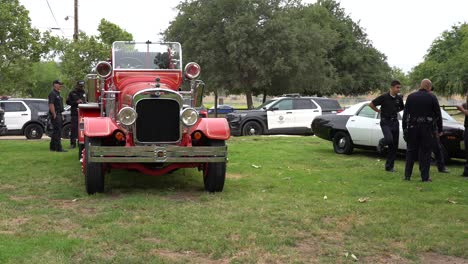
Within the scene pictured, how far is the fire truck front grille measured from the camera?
7.95 meters

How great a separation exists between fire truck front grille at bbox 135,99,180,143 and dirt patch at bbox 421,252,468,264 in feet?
13.0

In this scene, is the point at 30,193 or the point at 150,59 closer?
the point at 30,193

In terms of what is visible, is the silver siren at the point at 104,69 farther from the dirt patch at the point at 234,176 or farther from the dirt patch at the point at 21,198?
the dirt patch at the point at 234,176

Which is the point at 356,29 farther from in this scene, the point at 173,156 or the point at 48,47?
the point at 173,156

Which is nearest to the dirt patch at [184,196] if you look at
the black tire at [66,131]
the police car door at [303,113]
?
the black tire at [66,131]

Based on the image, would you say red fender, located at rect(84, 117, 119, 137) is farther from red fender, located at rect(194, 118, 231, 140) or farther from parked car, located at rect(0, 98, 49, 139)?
parked car, located at rect(0, 98, 49, 139)

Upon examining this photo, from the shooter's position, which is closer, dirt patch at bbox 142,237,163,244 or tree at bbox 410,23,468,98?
dirt patch at bbox 142,237,163,244

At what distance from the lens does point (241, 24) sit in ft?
105

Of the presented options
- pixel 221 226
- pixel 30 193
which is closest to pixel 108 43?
pixel 30 193

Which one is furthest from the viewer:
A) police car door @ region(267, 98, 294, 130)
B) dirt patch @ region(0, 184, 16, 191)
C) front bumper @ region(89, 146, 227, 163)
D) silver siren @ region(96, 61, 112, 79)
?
police car door @ region(267, 98, 294, 130)

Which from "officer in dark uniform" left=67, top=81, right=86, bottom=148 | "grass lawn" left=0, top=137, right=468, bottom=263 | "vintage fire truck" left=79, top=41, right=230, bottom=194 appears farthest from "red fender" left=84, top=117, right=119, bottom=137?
"officer in dark uniform" left=67, top=81, right=86, bottom=148

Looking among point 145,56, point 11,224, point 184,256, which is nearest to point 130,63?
point 145,56

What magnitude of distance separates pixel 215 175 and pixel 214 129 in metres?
0.68

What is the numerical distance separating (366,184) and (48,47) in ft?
65.2
